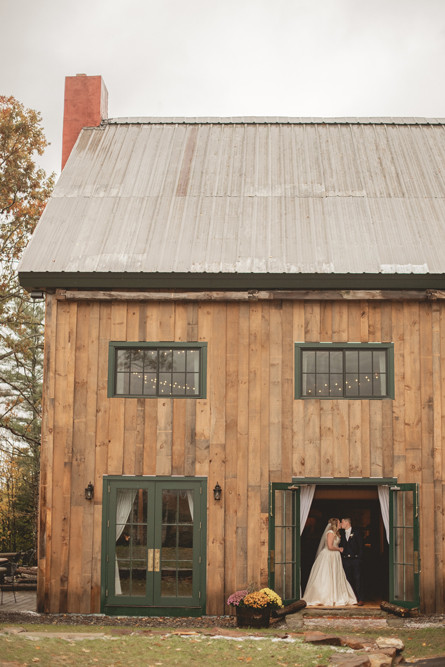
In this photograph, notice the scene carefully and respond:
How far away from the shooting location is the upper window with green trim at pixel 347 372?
1315 cm

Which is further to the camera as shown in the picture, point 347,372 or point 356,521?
point 356,521

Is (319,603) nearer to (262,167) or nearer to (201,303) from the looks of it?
(201,303)

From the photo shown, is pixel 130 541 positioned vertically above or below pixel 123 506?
below

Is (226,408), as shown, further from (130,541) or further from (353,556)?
(353,556)

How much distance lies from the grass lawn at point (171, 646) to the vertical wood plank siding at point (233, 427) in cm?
151

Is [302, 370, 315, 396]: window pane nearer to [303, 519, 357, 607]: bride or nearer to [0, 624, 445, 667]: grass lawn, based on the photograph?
[303, 519, 357, 607]: bride

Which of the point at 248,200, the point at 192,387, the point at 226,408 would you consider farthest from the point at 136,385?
the point at 248,200

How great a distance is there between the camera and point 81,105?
57.2 ft

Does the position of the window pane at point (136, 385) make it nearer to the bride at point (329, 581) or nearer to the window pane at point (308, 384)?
the window pane at point (308, 384)

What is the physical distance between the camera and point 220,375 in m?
13.2

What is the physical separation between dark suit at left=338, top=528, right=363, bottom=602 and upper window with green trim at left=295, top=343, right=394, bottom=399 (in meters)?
3.24

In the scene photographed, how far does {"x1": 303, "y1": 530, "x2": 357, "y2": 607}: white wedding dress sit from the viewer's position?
13461 millimetres

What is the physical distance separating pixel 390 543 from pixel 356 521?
6.69m

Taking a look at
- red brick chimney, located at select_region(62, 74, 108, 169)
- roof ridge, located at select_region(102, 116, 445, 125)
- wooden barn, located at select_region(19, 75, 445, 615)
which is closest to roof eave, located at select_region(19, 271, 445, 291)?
wooden barn, located at select_region(19, 75, 445, 615)
